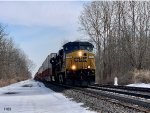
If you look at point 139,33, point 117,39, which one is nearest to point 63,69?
point 139,33

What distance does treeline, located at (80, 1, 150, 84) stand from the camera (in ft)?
170

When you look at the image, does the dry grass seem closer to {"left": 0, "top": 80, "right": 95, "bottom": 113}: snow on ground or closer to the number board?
the number board

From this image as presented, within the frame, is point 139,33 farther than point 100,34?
No

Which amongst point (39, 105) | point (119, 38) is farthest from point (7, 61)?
point (39, 105)

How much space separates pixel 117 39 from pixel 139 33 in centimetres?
692

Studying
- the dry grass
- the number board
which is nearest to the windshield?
the number board

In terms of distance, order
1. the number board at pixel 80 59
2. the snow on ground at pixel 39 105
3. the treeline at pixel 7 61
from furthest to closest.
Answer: the treeline at pixel 7 61 → the number board at pixel 80 59 → the snow on ground at pixel 39 105

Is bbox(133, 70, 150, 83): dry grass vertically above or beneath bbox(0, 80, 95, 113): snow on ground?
above

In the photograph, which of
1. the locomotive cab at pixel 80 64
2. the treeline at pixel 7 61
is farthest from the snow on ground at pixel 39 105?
the treeline at pixel 7 61

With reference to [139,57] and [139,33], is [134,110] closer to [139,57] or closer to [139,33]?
[139,57]

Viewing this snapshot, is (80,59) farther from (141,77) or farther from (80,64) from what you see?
(141,77)

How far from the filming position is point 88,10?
218 feet

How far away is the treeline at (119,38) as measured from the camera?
5184 cm

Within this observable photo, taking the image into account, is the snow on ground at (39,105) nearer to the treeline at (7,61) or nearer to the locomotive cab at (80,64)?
the locomotive cab at (80,64)
